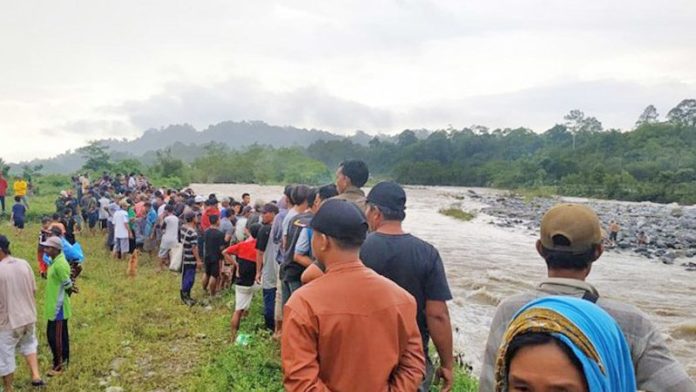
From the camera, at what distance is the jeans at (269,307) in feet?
21.9

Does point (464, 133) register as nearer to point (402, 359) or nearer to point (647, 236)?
point (647, 236)

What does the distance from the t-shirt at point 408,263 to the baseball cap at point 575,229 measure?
3.55 ft

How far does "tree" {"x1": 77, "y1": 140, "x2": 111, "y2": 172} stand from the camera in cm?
4012

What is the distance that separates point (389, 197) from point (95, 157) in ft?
138

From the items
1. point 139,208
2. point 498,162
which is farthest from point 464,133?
point 139,208

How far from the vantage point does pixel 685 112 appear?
79812mm

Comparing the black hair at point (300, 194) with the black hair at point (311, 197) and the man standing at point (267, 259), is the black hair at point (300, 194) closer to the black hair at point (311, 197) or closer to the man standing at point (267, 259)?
the black hair at point (311, 197)

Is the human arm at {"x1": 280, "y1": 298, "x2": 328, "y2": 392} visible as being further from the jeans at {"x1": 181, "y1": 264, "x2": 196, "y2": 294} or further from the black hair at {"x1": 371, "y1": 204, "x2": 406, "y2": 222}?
the jeans at {"x1": 181, "y1": 264, "x2": 196, "y2": 294}

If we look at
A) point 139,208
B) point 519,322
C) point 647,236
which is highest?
point 519,322

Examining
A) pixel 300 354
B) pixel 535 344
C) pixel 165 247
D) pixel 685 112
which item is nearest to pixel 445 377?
pixel 300 354

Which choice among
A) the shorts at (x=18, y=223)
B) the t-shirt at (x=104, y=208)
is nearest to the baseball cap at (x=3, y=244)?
the t-shirt at (x=104, y=208)

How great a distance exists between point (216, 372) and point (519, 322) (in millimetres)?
5131

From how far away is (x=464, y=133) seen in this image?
10362 cm

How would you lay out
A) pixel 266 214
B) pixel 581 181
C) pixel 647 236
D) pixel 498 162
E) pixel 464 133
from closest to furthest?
pixel 266 214
pixel 647 236
pixel 581 181
pixel 498 162
pixel 464 133
